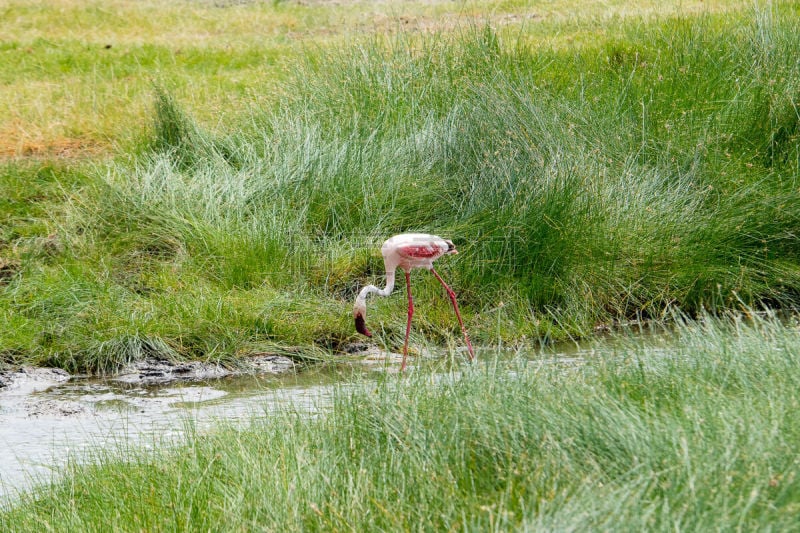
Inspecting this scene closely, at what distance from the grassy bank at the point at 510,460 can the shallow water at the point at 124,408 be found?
0.67 metres

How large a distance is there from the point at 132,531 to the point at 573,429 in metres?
1.54

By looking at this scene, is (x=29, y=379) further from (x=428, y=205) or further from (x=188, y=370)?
(x=428, y=205)

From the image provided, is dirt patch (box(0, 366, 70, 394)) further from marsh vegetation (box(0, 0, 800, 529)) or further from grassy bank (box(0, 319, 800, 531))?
grassy bank (box(0, 319, 800, 531))

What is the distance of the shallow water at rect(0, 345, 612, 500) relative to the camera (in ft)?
17.9

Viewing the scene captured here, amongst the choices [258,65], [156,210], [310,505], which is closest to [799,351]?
[310,505]

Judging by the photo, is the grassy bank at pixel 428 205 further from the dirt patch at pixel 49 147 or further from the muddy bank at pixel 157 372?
the dirt patch at pixel 49 147

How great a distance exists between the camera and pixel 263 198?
346 inches

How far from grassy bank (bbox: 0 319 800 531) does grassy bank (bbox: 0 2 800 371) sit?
2.44m

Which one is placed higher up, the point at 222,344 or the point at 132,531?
the point at 132,531

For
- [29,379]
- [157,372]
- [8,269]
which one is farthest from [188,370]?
[8,269]

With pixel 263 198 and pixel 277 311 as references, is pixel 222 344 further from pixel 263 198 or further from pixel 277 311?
pixel 263 198

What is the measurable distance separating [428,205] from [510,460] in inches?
206

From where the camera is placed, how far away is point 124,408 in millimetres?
6406

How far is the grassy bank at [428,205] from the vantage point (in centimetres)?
764
